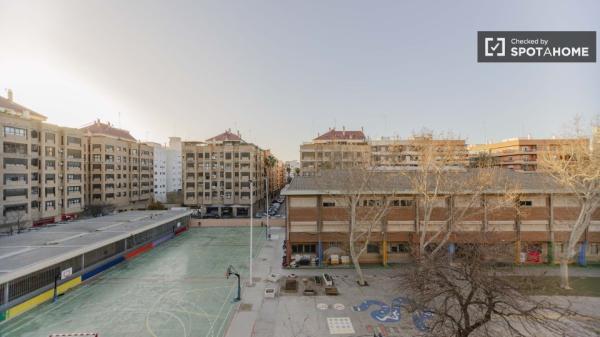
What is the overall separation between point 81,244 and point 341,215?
2583 centimetres

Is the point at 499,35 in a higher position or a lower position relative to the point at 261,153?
higher

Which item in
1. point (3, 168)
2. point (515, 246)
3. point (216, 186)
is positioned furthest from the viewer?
point (216, 186)

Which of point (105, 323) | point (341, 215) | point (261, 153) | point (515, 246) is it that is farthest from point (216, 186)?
point (515, 246)

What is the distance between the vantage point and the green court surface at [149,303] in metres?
18.3

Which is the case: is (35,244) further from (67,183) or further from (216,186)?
(216,186)

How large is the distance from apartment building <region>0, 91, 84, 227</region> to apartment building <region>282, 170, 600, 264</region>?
47.1 m

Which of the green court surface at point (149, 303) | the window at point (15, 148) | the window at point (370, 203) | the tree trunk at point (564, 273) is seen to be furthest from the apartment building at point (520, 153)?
the window at point (15, 148)

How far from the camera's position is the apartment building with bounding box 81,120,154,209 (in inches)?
2522

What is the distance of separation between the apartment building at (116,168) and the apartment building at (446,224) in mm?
56539

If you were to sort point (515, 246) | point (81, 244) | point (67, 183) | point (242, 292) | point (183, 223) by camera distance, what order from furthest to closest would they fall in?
point (67, 183) < point (183, 223) < point (515, 246) < point (81, 244) < point (242, 292)

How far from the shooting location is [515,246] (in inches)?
1171

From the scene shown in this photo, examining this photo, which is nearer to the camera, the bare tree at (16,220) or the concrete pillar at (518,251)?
the concrete pillar at (518,251)

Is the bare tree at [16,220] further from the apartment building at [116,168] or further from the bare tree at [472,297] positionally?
the bare tree at [472,297]

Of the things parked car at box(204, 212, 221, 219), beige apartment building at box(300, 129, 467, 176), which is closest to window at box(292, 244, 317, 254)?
beige apartment building at box(300, 129, 467, 176)
